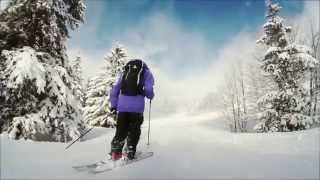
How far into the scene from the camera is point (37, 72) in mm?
12625

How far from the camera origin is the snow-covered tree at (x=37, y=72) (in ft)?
41.5

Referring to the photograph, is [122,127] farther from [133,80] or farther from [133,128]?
[133,80]

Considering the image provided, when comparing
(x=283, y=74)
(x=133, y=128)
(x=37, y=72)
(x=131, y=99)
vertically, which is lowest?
(x=133, y=128)

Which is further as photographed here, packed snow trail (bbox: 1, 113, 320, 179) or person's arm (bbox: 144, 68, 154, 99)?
person's arm (bbox: 144, 68, 154, 99)

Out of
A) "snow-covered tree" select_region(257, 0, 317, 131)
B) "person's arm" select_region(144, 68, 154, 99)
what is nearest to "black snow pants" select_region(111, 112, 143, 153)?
"person's arm" select_region(144, 68, 154, 99)

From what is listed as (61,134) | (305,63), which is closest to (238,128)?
(305,63)

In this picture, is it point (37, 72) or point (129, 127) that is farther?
point (37, 72)

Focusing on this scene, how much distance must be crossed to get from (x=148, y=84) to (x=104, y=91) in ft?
93.3

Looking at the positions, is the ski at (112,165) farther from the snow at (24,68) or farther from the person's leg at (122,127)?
the snow at (24,68)

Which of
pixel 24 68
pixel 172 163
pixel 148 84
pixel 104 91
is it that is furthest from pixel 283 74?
pixel 172 163

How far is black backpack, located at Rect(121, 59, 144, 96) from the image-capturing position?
7.00m

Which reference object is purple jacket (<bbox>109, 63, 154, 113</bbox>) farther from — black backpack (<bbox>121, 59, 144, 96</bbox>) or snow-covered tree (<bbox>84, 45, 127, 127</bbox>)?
snow-covered tree (<bbox>84, 45, 127, 127</bbox>)

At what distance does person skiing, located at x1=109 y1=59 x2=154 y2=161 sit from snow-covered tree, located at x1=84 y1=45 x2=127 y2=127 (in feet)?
88.8

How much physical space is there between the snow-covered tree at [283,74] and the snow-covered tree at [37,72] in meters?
13.4
